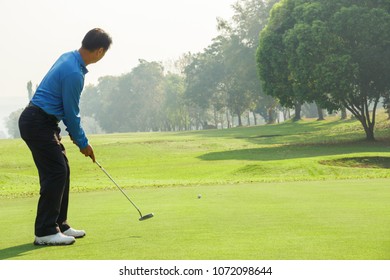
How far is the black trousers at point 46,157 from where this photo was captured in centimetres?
786

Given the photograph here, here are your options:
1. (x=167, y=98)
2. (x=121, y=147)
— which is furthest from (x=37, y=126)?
(x=167, y=98)

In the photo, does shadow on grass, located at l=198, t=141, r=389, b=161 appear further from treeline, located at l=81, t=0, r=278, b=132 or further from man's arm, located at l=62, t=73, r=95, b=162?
treeline, located at l=81, t=0, r=278, b=132

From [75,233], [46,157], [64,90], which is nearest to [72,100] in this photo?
[64,90]

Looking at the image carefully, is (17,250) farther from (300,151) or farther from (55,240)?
(300,151)

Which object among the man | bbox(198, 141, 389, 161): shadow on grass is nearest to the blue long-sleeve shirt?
the man

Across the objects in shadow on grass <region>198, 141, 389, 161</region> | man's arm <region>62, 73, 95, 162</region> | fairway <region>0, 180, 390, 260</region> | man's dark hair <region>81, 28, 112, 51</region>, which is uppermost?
man's dark hair <region>81, 28, 112, 51</region>

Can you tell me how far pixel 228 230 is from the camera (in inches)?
304

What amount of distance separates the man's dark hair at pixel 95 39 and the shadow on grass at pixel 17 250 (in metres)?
2.56

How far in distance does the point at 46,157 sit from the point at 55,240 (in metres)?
1.13

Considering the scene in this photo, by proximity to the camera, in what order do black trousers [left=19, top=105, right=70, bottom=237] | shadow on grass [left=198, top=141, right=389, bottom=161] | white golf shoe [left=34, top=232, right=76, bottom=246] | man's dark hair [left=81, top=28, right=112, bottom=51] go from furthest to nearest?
shadow on grass [left=198, top=141, right=389, bottom=161] → man's dark hair [left=81, top=28, right=112, bottom=51] → black trousers [left=19, top=105, right=70, bottom=237] → white golf shoe [left=34, top=232, right=76, bottom=246]

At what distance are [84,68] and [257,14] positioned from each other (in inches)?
3125

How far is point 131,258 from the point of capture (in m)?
5.96

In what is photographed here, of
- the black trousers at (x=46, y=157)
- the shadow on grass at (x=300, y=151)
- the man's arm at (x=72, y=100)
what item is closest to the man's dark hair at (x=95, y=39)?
the man's arm at (x=72, y=100)

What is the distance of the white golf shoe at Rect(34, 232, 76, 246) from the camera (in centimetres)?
732
